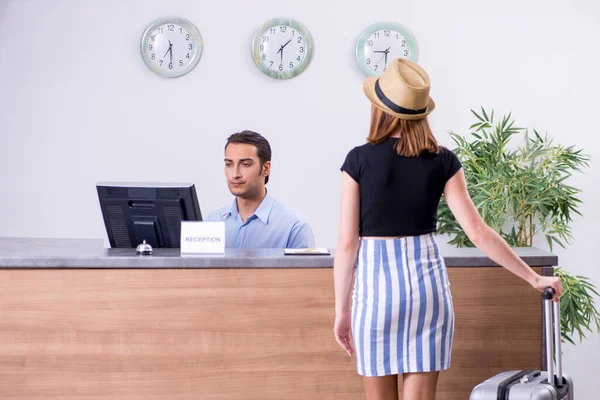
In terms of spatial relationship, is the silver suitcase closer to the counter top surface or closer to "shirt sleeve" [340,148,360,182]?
the counter top surface

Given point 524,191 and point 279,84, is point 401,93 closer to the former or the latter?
point 524,191

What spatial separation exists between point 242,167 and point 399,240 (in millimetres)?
1465

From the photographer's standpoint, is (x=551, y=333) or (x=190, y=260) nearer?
(x=551, y=333)

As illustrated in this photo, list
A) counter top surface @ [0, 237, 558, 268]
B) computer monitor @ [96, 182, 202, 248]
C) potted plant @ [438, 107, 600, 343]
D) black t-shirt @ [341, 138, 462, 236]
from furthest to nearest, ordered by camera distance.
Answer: potted plant @ [438, 107, 600, 343] → computer monitor @ [96, 182, 202, 248] → counter top surface @ [0, 237, 558, 268] → black t-shirt @ [341, 138, 462, 236]

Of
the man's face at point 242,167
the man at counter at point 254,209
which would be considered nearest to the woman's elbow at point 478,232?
the man at counter at point 254,209

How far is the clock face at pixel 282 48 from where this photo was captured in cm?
485

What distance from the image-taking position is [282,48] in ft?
16.0

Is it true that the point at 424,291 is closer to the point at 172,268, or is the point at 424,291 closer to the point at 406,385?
the point at 406,385

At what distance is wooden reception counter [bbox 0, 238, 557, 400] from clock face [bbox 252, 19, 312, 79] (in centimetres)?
246

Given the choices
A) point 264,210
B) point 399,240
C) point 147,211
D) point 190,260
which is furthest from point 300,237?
point 399,240

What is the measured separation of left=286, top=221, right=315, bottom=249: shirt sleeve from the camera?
3.46m

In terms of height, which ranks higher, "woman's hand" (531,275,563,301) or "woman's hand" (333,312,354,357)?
"woman's hand" (531,275,563,301)

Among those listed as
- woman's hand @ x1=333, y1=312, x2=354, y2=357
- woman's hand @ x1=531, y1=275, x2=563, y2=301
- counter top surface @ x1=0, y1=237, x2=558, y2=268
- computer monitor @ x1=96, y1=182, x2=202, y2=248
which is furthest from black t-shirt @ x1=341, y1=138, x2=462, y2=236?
computer monitor @ x1=96, y1=182, x2=202, y2=248

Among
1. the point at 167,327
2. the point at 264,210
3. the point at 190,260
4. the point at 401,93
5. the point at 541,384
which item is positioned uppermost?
the point at 401,93
